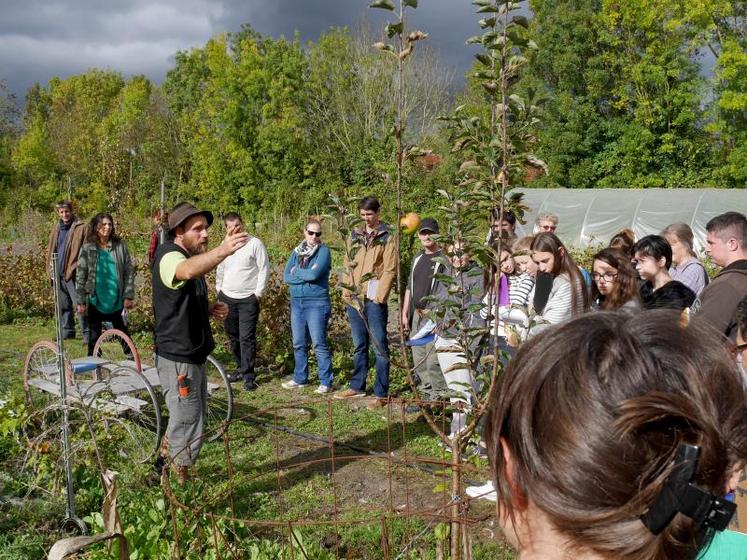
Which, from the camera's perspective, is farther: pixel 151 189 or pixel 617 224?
pixel 151 189

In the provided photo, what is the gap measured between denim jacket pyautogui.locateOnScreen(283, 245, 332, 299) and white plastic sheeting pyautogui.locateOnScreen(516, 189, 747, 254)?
423 inches

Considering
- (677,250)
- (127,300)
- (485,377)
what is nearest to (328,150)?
(127,300)

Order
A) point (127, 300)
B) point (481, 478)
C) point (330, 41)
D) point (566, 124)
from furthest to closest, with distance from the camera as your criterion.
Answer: point (330, 41) < point (566, 124) < point (127, 300) < point (481, 478)

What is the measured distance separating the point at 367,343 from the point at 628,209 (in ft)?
45.6

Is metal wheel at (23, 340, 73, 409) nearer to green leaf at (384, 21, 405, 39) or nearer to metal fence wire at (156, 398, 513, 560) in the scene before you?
metal fence wire at (156, 398, 513, 560)

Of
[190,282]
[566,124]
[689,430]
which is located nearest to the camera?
[689,430]

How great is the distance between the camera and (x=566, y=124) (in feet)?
92.8

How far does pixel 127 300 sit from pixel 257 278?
1.54 metres

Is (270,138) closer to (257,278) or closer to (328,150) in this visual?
(328,150)

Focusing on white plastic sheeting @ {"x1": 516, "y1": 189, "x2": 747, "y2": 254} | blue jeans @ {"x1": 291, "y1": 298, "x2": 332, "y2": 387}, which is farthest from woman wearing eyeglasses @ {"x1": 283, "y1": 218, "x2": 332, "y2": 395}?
white plastic sheeting @ {"x1": 516, "y1": 189, "x2": 747, "y2": 254}

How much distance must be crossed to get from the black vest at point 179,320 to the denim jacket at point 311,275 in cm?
229

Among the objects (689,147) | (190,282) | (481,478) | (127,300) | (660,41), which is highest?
(660,41)

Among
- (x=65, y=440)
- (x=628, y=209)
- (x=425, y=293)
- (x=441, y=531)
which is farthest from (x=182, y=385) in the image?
(x=628, y=209)

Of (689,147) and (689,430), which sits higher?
(689,147)
